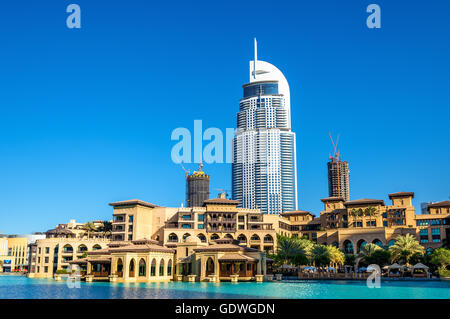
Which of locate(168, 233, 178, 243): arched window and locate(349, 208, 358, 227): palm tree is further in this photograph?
locate(349, 208, 358, 227): palm tree

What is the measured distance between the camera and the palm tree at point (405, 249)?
9600cm

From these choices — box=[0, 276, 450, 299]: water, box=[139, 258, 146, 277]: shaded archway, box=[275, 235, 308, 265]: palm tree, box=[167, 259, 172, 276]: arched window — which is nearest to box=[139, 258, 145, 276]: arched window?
box=[139, 258, 146, 277]: shaded archway

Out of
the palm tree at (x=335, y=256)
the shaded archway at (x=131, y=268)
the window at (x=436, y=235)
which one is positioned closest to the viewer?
the shaded archway at (x=131, y=268)

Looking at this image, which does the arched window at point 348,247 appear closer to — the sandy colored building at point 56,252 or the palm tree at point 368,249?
the palm tree at point 368,249

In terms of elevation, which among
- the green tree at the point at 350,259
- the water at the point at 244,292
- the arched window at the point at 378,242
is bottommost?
the water at the point at 244,292

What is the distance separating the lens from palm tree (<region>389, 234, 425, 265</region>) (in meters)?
96.0

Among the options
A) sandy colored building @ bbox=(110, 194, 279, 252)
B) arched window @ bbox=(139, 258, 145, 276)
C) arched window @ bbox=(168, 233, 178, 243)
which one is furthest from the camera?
sandy colored building @ bbox=(110, 194, 279, 252)

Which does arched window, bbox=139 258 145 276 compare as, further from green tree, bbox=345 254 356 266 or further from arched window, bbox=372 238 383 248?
arched window, bbox=372 238 383 248

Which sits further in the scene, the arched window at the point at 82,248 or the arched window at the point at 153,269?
the arched window at the point at 82,248

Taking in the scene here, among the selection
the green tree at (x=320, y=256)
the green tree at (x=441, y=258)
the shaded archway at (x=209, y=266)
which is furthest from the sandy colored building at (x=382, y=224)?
the shaded archway at (x=209, y=266)

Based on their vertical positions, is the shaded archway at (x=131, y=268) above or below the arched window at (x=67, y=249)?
below

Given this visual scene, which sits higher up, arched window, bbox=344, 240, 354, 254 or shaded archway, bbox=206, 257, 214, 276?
arched window, bbox=344, 240, 354, 254
